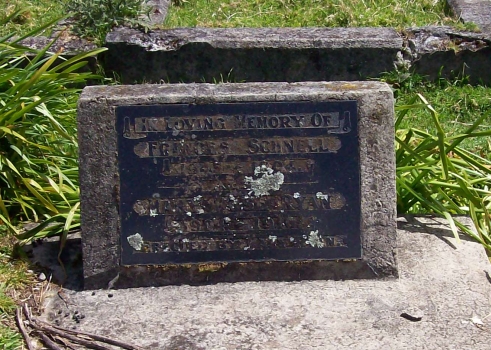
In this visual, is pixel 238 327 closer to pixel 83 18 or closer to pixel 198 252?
pixel 198 252

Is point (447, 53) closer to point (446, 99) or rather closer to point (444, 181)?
point (446, 99)

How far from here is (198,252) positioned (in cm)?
297

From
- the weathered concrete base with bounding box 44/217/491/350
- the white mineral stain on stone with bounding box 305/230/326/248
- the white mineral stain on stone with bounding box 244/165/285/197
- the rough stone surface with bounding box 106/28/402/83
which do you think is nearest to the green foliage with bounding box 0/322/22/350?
the weathered concrete base with bounding box 44/217/491/350

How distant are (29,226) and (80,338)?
2.88 ft

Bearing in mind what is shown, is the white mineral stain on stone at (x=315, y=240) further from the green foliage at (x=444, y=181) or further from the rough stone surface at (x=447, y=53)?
the rough stone surface at (x=447, y=53)

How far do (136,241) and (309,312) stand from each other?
71cm

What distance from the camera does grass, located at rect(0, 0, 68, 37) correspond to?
5.38 metres

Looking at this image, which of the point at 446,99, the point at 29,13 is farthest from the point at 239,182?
the point at 29,13

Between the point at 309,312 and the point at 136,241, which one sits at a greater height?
the point at 136,241

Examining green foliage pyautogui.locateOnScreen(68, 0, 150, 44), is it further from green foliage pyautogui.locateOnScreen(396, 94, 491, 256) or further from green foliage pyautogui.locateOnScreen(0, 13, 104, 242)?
green foliage pyautogui.locateOnScreen(396, 94, 491, 256)

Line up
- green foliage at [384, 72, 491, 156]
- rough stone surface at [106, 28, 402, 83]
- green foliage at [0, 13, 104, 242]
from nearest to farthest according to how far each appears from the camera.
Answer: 1. green foliage at [0, 13, 104, 242]
2. green foliage at [384, 72, 491, 156]
3. rough stone surface at [106, 28, 402, 83]

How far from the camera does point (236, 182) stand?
2.94 metres

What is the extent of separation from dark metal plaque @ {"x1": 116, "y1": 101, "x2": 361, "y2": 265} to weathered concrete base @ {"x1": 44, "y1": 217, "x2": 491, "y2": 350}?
0.14m

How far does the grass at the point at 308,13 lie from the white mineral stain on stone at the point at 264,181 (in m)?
2.55
